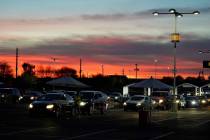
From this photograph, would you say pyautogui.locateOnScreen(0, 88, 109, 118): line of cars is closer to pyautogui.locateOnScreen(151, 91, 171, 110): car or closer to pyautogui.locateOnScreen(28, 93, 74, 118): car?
pyautogui.locateOnScreen(28, 93, 74, 118): car

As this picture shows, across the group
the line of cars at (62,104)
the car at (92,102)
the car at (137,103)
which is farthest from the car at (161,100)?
the line of cars at (62,104)

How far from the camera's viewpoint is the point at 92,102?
154 ft

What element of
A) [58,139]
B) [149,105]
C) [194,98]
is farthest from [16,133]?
[194,98]

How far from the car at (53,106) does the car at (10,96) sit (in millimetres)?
28607

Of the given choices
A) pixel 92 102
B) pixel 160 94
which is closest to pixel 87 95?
pixel 92 102

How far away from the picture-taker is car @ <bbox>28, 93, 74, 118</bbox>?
3616cm

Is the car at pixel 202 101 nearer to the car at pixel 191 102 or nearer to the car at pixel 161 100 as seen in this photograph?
the car at pixel 191 102

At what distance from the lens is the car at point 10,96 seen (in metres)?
66.1

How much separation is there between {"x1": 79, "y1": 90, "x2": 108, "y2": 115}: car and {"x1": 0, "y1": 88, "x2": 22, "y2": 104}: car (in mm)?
19360

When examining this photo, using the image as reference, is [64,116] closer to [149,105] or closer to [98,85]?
[149,105]

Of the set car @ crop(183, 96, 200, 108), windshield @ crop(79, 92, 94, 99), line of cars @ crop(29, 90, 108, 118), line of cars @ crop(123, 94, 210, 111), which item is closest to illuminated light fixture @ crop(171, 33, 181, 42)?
line of cars @ crop(123, 94, 210, 111)

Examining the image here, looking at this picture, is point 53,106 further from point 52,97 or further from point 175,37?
point 175,37

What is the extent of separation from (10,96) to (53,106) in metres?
31.7

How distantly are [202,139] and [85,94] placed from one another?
1077 inches
